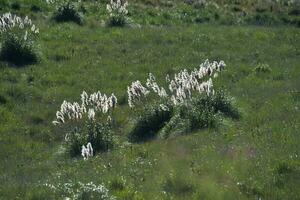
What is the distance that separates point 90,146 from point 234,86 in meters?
6.91

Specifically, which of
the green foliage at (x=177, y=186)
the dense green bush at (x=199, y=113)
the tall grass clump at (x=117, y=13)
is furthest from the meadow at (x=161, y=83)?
the tall grass clump at (x=117, y=13)

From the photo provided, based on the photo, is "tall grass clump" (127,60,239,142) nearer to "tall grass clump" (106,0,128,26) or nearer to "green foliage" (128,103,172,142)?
"green foliage" (128,103,172,142)

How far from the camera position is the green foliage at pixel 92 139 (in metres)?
15.3

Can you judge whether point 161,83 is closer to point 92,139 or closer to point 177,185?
point 92,139

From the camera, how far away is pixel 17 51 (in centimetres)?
2153

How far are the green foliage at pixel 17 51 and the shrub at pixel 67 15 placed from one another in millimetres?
5484

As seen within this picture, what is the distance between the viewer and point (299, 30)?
29578 millimetres

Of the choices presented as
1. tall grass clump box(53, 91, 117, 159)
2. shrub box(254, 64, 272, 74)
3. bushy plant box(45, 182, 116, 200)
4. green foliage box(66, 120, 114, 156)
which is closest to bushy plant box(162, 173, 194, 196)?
bushy plant box(45, 182, 116, 200)

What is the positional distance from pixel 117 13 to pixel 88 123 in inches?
493

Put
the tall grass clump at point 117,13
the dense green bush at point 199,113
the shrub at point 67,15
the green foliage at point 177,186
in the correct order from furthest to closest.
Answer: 1. the tall grass clump at point 117,13
2. the shrub at point 67,15
3. the dense green bush at point 199,113
4. the green foliage at point 177,186

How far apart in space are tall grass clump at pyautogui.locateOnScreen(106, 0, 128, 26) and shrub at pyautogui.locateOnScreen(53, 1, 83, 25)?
119 centimetres

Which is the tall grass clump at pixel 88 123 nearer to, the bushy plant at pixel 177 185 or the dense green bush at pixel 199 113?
the dense green bush at pixel 199 113

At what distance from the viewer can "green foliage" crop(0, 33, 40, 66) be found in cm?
2144

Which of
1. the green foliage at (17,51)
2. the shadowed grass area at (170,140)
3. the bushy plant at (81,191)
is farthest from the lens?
the green foliage at (17,51)
